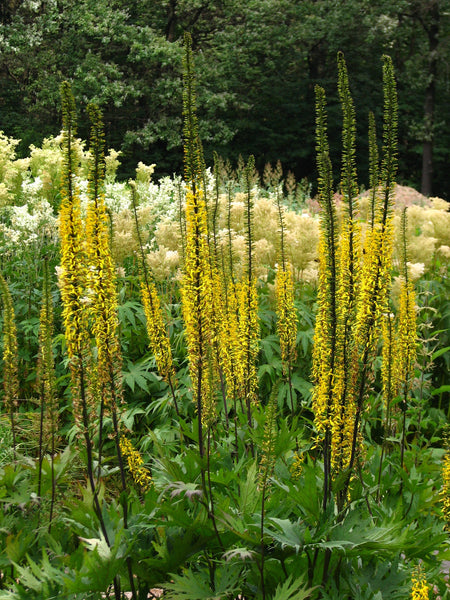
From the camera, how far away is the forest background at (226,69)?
24.6 metres

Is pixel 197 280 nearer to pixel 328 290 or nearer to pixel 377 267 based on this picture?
pixel 328 290

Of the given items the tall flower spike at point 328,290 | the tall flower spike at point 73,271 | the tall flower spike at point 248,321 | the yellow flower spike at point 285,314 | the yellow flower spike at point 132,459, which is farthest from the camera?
A: the yellow flower spike at point 285,314

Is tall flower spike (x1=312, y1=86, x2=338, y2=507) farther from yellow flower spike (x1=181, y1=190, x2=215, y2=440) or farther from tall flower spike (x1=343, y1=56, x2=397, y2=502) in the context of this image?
yellow flower spike (x1=181, y1=190, x2=215, y2=440)

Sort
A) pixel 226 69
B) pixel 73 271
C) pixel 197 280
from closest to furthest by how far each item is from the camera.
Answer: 1. pixel 73 271
2. pixel 197 280
3. pixel 226 69

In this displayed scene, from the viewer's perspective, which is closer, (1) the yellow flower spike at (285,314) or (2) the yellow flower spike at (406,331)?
(2) the yellow flower spike at (406,331)

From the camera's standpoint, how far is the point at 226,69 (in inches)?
1109

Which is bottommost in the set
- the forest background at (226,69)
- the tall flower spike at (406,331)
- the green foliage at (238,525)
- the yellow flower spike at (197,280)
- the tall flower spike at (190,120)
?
the green foliage at (238,525)

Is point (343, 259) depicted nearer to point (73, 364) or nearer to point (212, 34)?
point (73, 364)

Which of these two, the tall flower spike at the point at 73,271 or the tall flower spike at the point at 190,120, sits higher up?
the tall flower spike at the point at 190,120

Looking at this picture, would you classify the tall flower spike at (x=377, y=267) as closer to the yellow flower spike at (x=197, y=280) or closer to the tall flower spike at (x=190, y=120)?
the yellow flower spike at (x=197, y=280)

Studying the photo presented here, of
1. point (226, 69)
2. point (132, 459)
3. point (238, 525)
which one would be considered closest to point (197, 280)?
point (238, 525)

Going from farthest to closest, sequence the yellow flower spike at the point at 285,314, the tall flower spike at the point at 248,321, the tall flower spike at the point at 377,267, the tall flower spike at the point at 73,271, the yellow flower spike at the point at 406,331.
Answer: the yellow flower spike at the point at 285,314, the yellow flower spike at the point at 406,331, the tall flower spike at the point at 248,321, the tall flower spike at the point at 377,267, the tall flower spike at the point at 73,271

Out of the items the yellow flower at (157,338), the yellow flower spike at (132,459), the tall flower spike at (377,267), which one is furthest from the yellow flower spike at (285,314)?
the tall flower spike at (377,267)

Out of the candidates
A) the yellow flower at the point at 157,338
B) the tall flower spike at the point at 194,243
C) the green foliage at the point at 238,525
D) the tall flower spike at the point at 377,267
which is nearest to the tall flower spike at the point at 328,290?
the green foliage at the point at 238,525
